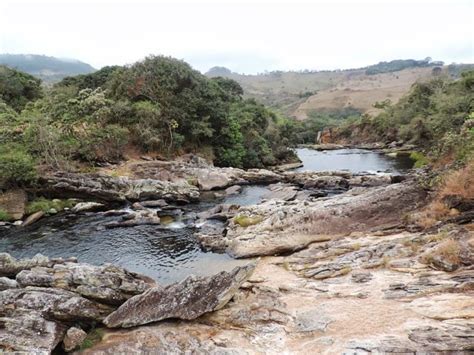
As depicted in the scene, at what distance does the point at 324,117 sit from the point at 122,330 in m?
157

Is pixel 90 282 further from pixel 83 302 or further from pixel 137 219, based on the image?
pixel 137 219

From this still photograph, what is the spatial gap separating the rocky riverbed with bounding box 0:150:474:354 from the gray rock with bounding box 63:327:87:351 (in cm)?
3

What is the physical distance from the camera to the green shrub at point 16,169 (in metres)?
31.3

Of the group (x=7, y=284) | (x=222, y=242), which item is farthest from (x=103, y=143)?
(x=7, y=284)

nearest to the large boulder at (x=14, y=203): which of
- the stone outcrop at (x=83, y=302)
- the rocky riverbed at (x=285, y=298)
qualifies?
the rocky riverbed at (x=285, y=298)

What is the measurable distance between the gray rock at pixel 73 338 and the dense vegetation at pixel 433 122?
2075cm

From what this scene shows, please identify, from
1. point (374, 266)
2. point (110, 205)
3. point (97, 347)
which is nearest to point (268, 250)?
point (374, 266)

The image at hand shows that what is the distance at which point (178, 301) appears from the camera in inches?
530

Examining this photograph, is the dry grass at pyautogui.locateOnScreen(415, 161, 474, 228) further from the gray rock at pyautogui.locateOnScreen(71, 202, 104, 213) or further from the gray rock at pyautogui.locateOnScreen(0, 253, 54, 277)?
the gray rock at pyautogui.locateOnScreen(71, 202, 104, 213)

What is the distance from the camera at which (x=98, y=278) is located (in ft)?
48.4

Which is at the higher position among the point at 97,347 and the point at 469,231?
the point at 469,231

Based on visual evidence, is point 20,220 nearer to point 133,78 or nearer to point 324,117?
point 133,78

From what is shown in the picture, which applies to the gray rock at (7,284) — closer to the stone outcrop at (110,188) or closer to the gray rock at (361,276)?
the gray rock at (361,276)

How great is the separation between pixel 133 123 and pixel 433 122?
39926 millimetres
